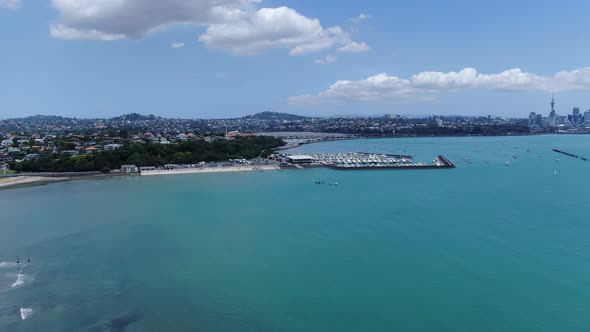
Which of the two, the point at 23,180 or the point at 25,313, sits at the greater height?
the point at 23,180

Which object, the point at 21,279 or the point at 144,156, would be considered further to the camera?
Answer: the point at 144,156

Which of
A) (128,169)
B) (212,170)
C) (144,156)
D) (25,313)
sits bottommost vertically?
(25,313)

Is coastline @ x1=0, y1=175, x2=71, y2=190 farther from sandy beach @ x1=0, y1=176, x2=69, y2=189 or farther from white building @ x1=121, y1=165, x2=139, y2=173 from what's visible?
white building @ x1=121, y1=165, x2=139, y2=173

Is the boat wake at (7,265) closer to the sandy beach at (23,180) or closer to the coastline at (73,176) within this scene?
the coastline at (73,176)

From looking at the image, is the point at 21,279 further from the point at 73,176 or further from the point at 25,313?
the point at 73,176

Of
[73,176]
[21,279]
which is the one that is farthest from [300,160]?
[21,279]

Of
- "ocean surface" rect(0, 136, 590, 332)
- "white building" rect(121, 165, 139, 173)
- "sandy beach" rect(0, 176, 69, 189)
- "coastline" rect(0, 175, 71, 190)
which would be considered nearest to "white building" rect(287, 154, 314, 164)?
"ocean surface" rect(0, 136, 590, 332)
